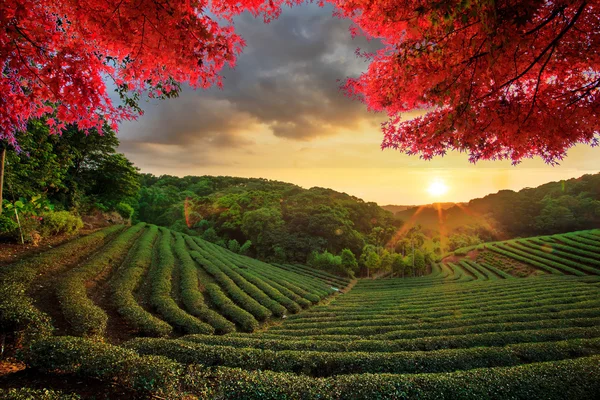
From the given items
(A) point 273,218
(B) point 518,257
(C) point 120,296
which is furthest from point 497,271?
(C) point 120,296

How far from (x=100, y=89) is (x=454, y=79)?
17.2 feet

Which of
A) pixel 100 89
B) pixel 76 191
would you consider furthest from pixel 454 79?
pixel 76 191

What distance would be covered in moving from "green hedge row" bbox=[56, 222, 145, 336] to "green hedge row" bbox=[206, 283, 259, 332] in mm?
5265

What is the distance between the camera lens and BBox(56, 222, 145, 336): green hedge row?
7.29 meters

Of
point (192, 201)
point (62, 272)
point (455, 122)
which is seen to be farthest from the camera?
point (192, 201)

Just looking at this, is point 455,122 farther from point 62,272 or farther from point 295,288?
point 295,288

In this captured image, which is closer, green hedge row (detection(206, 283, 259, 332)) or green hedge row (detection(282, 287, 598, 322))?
green hedge row (detection(206, 283, 259, 332))

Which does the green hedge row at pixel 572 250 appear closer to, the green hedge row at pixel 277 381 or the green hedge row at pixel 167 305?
the green hedge row at pixel 277 381

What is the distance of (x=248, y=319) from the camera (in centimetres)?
1194

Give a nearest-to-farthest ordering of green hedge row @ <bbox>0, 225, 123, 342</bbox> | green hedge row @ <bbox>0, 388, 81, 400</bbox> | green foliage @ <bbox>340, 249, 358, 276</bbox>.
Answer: green hedge row @ <bbox>0, 388, 81, 400</bbox>
green hedge row @ <bbox>0, 225, 123, 342</bbox>
green foliage @ <bbox>340, 249, 358, 276</bbox>

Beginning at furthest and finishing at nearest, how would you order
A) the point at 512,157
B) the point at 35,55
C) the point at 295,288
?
the point at 295,288 < the point at 512,157 < the point at 35,55

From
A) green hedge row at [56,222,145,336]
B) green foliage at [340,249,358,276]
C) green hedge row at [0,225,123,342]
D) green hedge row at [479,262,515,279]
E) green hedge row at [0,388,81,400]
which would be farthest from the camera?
green foliage at [340,249,358,276]

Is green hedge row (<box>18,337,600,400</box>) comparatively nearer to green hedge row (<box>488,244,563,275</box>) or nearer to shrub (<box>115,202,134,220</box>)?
shrub (<box>115,202,134,220</box>)

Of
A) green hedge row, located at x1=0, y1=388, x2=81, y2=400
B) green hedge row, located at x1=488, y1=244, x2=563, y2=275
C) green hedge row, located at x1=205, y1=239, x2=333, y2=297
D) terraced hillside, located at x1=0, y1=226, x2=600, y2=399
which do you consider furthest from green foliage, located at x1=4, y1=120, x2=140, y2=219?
green hedge row, located at x1=488, y1=244, x2=563, y2=275
